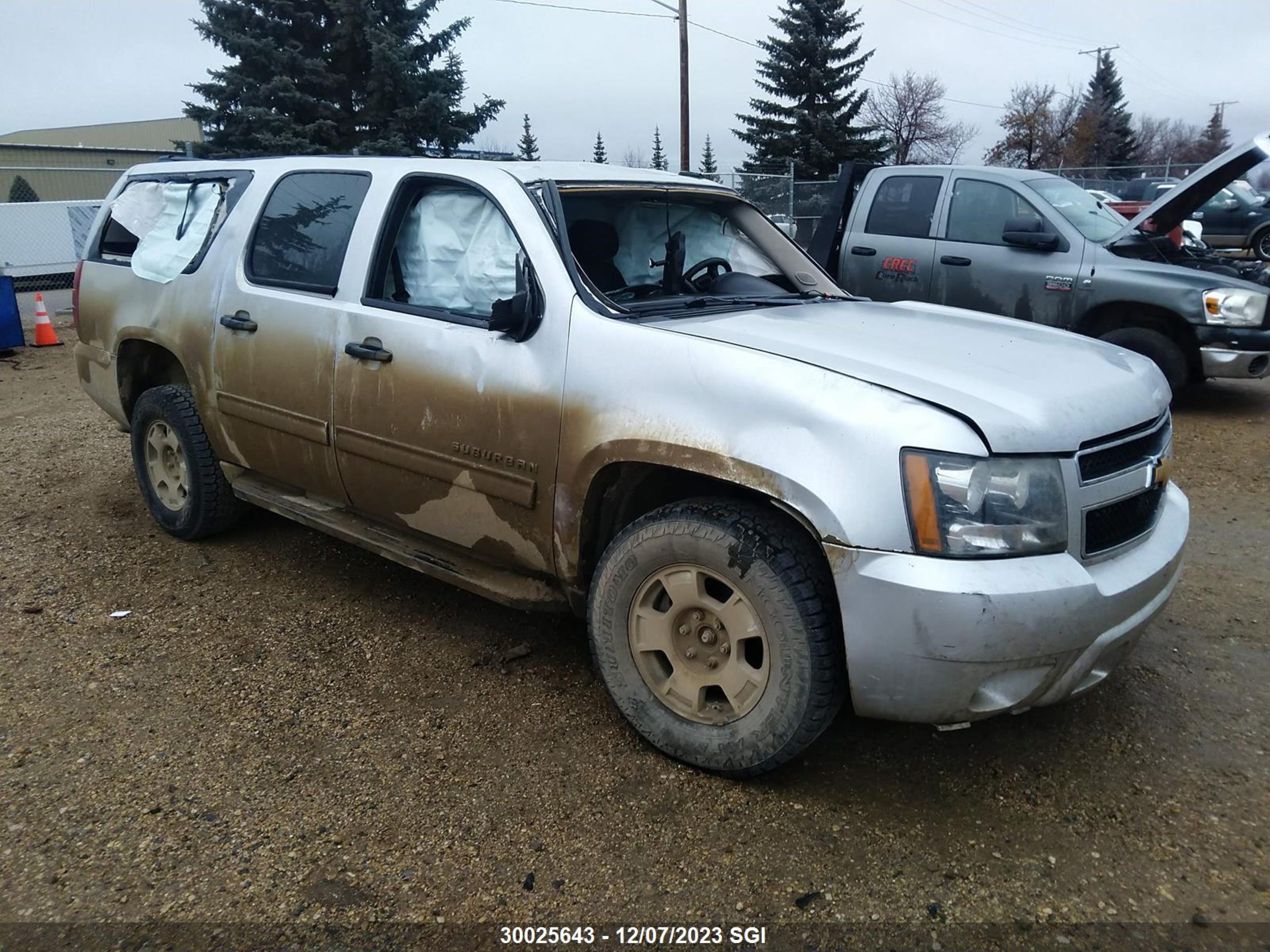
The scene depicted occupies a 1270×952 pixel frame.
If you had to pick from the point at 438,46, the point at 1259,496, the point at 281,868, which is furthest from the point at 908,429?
the point at 438,46

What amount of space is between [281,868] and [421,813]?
39 cm

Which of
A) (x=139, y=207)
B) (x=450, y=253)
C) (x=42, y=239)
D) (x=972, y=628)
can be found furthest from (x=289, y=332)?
(x=42, y=239)

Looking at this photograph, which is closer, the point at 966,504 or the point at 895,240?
the point at 966,504

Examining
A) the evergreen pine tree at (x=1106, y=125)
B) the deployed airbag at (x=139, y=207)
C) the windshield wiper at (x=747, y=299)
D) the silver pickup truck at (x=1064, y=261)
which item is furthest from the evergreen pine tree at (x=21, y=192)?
the evergreen pine tree at (x=1106, y=125)

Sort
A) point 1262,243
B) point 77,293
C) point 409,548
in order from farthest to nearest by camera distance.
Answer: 1. point 1262,243
2. point 77,293
3. point 409,548

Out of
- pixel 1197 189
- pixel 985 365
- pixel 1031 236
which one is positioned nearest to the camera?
pixel 985 365

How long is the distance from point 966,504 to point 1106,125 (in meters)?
58.5

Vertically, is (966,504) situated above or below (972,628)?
above

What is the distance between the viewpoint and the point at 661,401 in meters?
2.80

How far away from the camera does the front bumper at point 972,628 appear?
7.73ft

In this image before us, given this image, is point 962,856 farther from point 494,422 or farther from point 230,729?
point 230,729

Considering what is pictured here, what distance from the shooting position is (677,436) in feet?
9.00

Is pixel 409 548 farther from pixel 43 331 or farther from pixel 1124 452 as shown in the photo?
pixel 43 331

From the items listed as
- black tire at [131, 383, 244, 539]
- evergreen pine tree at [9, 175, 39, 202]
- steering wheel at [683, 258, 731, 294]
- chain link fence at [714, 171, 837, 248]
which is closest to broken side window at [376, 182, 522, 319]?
steering wheel at [683, 258, 731, 294]
